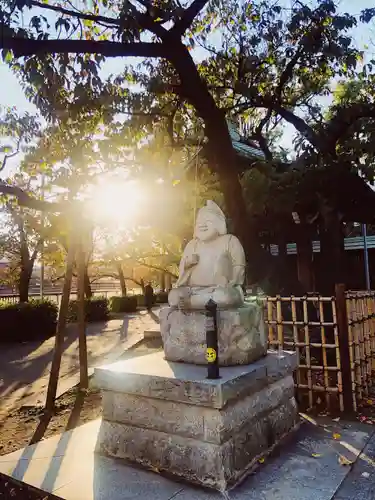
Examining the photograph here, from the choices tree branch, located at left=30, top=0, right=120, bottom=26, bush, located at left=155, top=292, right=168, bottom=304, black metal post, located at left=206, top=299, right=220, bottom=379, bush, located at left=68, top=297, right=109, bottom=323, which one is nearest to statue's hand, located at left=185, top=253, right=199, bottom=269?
black metal post, located at left=206, top=299, right=220, bottom=379

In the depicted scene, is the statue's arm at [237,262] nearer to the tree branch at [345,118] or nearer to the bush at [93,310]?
the tree branch at [345,118]

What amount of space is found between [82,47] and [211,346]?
544 cm

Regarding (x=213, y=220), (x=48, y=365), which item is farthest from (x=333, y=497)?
(x=48, y=365)

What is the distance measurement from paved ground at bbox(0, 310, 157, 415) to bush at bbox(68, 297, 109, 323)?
2429 millimetres

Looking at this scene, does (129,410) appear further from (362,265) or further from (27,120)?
(362,265)

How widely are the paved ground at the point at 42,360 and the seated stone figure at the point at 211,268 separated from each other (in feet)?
14.8

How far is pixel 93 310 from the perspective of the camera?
2052cm

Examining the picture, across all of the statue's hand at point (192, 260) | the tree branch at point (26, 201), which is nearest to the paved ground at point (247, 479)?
the statue's hand at point (192, 260)

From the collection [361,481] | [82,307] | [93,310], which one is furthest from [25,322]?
[361,481]

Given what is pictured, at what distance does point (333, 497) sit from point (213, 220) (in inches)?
116

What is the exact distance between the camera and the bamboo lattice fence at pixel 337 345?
5.34m

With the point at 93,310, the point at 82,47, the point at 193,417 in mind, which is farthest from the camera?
the point at 93,310

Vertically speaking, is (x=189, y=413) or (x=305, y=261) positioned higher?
(x=305, y=261)

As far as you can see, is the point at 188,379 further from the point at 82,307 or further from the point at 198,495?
the point at 82,307
